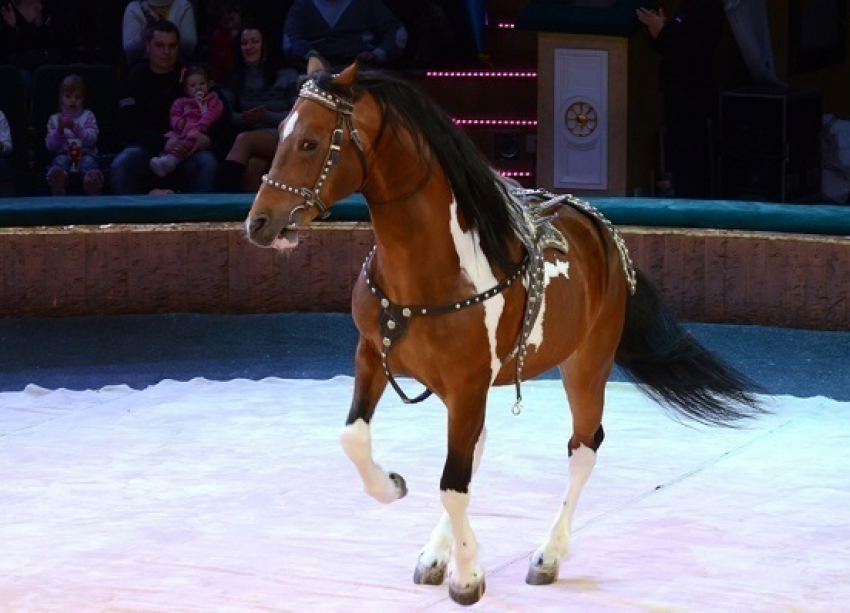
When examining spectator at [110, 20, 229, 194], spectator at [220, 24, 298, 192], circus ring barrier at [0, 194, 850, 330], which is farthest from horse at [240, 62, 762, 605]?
spectator at [110, 20, 229, 194]

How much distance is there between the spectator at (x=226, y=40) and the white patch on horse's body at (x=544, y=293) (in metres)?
5.72

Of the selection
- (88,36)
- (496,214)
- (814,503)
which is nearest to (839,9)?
(88,36)

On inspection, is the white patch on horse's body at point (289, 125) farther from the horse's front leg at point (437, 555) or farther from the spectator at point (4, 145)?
the spectator at point (4, 145)

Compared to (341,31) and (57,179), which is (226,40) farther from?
(57,179)

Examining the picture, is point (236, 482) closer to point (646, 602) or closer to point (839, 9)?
point (646, 602)

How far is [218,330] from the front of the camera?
8461mm

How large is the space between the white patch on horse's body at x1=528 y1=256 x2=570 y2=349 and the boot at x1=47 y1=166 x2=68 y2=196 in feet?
17.5

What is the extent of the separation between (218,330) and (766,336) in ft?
8.63

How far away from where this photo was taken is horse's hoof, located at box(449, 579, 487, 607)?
4.71 meters

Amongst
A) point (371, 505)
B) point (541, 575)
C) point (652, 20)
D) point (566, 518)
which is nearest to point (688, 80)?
point (652, 20)

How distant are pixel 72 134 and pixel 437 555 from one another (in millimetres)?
5537

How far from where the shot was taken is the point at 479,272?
4.66 m

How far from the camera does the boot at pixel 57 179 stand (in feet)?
31.9

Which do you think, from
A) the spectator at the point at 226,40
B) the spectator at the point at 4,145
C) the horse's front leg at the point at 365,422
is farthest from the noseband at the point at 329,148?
the spectator at the point at 226,40
